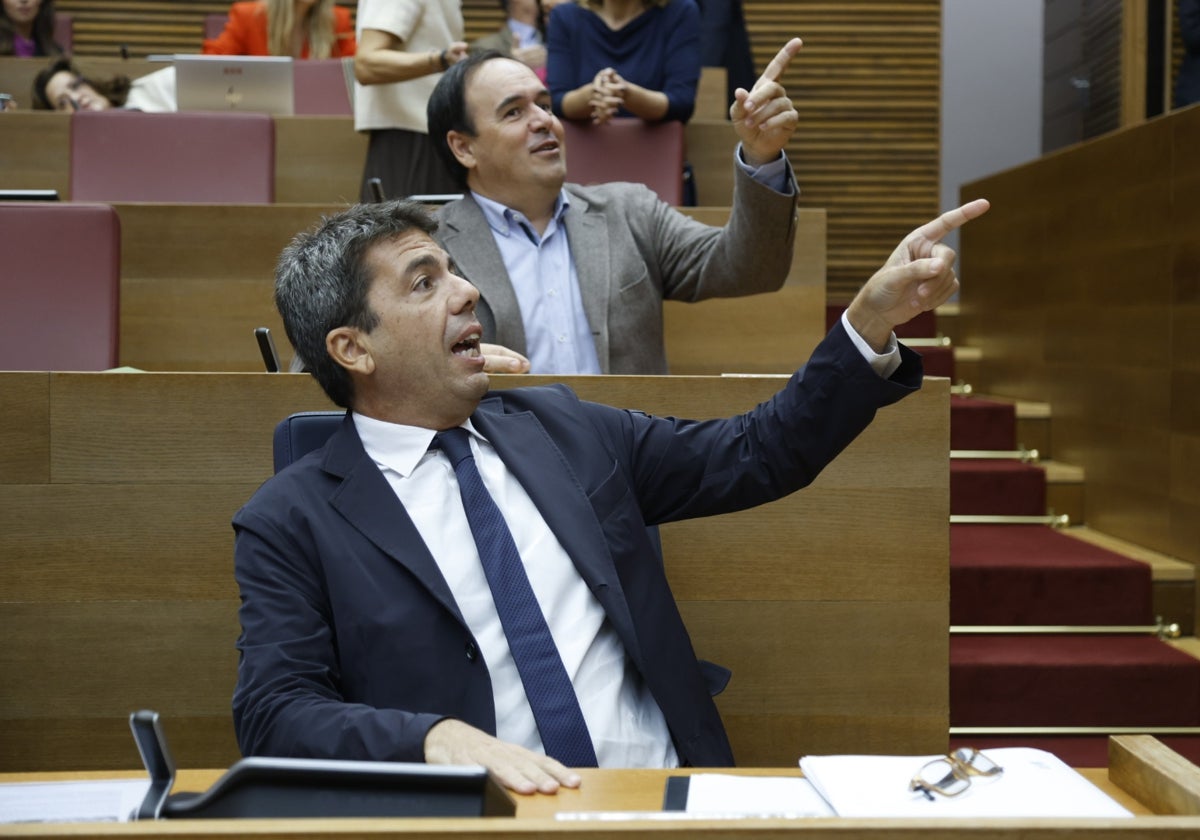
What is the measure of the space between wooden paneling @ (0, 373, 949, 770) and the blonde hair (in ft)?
7.88

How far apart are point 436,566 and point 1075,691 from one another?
1724 mm

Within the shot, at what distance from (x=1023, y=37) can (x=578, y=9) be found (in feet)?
8.74

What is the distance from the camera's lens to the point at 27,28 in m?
4.66

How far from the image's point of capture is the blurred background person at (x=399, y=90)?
313 centimetres

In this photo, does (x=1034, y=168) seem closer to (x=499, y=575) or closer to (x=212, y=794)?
(x=499, y=575)

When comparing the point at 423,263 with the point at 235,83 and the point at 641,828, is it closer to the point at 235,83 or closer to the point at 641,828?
the point at 641,828

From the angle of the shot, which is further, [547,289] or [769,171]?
[547,289]

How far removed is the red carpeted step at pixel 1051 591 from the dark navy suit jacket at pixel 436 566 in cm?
147

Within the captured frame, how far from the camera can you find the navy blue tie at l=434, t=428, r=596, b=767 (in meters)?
1.29

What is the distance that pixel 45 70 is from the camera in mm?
4125

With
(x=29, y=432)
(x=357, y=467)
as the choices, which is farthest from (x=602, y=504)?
(x=29, y=432)

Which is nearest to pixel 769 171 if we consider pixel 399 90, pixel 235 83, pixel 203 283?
pixel 203 283

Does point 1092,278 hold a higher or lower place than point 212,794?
higher

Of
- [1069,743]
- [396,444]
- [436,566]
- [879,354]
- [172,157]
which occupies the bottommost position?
[1069,743]
